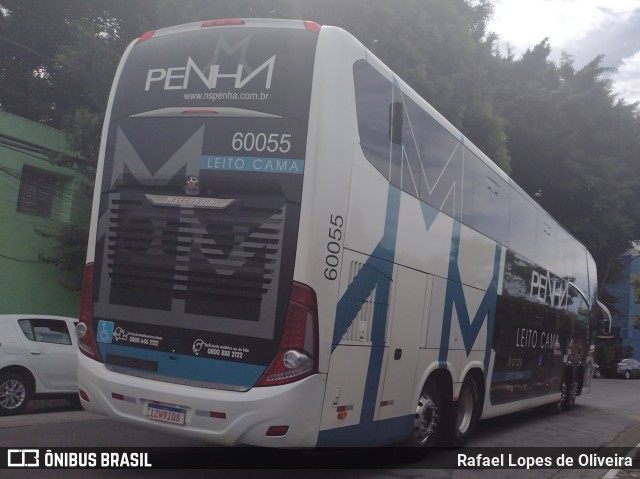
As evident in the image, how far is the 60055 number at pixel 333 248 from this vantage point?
5875mm

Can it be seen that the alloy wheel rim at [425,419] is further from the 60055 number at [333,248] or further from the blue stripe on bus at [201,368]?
the blue stripe on bus at [201,368]

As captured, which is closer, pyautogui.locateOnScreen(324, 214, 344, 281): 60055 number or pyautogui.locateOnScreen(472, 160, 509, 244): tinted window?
pyautogui.locateOnScreen(324, 214, 344, 281): 60055 number

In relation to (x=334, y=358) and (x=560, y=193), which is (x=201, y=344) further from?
(x=560, y=193)

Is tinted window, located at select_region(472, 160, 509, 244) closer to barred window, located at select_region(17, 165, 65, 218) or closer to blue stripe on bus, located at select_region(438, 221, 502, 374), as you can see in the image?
blue stripe on bus, located at select_region(438, 221, 502, 374)

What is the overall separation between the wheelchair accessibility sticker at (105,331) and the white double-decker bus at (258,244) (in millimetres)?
16

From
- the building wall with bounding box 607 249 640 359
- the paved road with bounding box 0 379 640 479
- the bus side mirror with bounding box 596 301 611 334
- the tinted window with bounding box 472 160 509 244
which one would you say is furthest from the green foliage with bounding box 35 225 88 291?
the building wall with bounding box 607 249 640 359

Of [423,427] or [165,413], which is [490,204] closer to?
[423,427]

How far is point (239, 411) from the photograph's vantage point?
559 cm

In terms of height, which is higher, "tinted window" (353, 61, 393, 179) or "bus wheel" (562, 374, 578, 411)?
"tinted window" (353, 61, 393, 179)

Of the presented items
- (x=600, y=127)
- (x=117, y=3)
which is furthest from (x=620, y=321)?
(x=117, y=3)

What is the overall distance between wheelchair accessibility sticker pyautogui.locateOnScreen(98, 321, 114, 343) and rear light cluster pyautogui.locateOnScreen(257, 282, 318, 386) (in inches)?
62.5

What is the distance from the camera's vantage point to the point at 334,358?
5.94m

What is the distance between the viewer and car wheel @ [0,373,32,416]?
32.4 feet

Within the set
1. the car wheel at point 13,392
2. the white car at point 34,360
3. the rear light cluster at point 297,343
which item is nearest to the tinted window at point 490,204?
the rear light cluster at point 297,343
